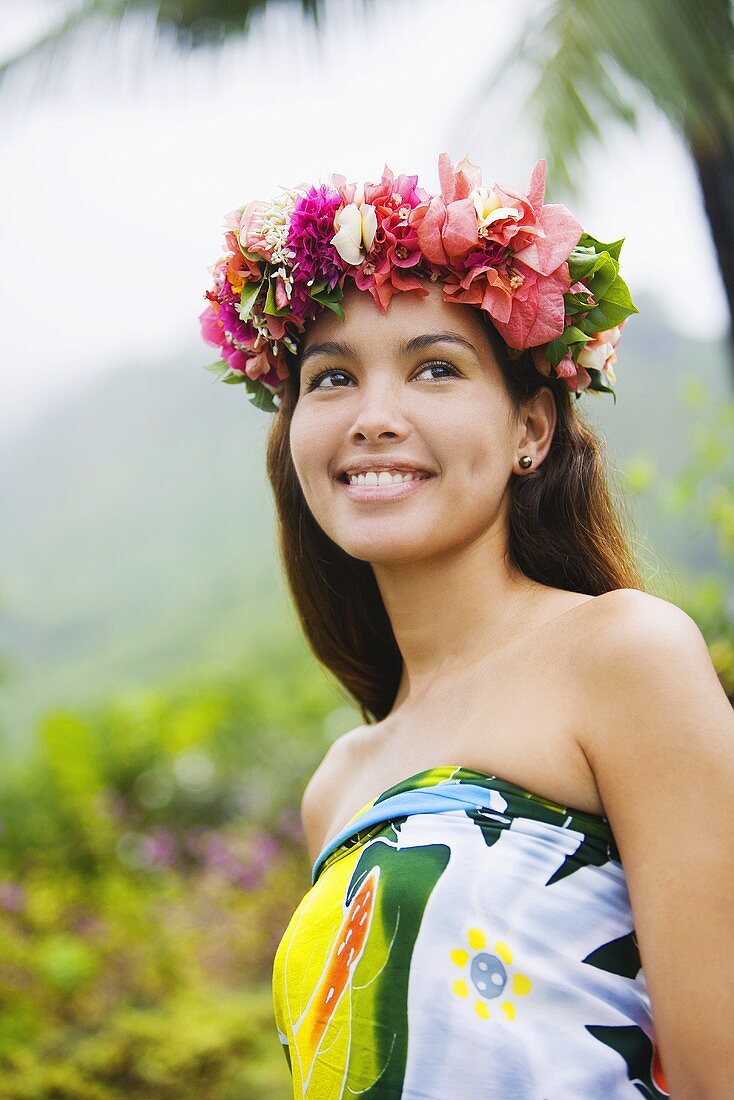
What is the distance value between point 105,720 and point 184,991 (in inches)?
129

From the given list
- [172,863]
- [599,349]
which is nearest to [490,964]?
[599,349]

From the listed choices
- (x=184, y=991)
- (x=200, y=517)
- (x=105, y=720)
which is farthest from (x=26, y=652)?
(x=184, y=991)

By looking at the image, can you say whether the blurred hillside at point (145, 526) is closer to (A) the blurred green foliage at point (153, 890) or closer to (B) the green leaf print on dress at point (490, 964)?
(A) the blurred green foliage at point (153, 890)

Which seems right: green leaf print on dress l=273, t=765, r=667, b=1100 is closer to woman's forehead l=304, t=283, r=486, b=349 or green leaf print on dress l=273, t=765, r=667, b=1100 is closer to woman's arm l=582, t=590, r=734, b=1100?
woman's arm l=582, t=590, r=734, b=1100

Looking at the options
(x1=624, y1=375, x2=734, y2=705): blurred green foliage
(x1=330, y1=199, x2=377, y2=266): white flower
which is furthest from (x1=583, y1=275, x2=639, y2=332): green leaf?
(x1=624, y1=375, x2=734, y2=705): blurred green foliage

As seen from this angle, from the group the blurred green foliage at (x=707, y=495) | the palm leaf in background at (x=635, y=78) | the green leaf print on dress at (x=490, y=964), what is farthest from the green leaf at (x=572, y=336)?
the palm leaf in background at (x=635, y=78)

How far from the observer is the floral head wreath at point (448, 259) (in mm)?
1884

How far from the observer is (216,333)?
2281 mm

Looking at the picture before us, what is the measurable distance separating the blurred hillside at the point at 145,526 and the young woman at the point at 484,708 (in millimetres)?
9111

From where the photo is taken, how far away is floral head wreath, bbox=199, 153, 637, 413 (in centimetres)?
188

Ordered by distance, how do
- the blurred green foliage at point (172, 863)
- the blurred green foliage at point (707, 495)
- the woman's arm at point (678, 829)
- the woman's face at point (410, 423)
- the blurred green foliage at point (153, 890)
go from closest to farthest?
the woman's arm at point (678, 829)
the woman's face at point (410, 423)
the blurred green foliage at point (707, 495)
the blurred green foliage at point (172, 863)
the blurred green foliage at point (153, 890)

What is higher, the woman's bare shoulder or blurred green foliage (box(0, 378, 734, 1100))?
the woman's bare shoulder

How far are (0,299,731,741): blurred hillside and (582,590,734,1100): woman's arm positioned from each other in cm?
966

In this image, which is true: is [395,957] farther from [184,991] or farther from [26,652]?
[26,652]
